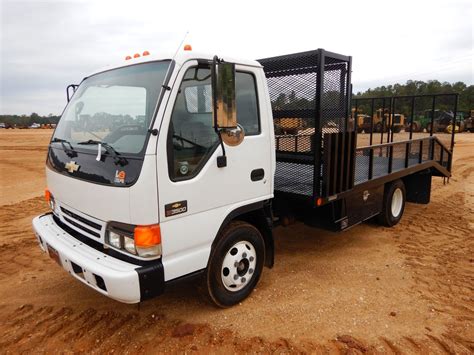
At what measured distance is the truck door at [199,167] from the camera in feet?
8.24

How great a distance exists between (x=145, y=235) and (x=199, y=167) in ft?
2.16

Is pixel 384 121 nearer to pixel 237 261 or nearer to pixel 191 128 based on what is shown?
pixel 237 261

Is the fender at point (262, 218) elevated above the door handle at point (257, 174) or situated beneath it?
situated beneath

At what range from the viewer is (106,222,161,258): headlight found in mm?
2402

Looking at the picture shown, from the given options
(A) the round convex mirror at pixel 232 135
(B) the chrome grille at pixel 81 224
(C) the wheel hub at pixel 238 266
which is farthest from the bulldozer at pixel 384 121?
(B) the chrome grille at pixel 81 224

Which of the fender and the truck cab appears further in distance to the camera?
the fender

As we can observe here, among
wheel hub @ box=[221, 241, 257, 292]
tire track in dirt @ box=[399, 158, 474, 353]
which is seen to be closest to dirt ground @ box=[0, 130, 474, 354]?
tire track in dirt @ box=[399, 158, 474, 353]

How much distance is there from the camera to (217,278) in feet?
9.83

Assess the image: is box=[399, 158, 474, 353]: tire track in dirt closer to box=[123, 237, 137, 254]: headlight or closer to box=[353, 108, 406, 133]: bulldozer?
box=[353, 108, 406, 133]: bulldozer

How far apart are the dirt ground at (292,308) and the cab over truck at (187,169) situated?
365 mm

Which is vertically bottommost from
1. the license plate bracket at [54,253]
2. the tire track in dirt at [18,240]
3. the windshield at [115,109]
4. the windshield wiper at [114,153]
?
the tire track in dirt at [18,240]

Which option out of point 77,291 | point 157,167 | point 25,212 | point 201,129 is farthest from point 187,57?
point 25,212

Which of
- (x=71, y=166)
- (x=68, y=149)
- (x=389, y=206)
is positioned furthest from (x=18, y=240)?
(x=389, y=206)

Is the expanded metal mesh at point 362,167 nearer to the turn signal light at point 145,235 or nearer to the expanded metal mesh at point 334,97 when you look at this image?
the expanded metal mesh at point 334,97
